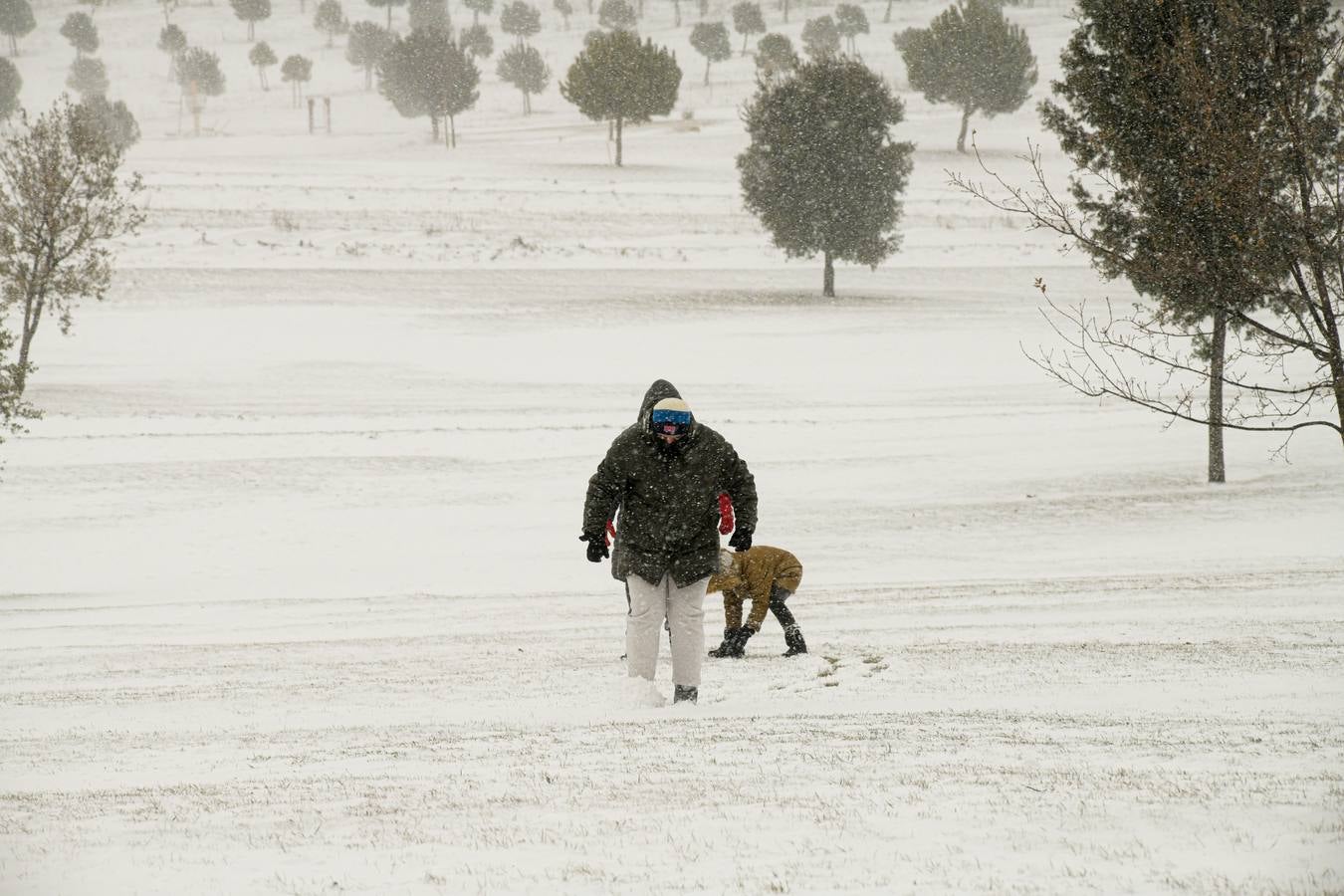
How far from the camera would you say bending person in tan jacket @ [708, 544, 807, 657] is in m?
9.87

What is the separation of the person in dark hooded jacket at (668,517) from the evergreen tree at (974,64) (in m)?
83.4

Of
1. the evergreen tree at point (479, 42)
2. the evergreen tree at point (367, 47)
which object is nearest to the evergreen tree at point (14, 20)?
the evergreen tree at point (367, 47)

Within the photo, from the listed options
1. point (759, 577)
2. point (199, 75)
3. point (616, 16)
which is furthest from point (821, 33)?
point (759, 577)

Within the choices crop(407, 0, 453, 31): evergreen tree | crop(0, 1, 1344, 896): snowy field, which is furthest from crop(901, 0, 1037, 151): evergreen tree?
crop(407, 0, 453, 31): evergreen tree

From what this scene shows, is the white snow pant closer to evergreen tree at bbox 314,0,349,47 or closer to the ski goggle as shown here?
the ski goggle

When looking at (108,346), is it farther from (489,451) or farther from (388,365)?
(489,451)

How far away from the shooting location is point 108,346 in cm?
3644

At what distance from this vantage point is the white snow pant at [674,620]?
26.2 feet

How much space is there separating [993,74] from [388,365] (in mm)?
64896

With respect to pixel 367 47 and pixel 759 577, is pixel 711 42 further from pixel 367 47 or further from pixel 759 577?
pixel 759 577

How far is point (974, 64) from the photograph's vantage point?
87250mm

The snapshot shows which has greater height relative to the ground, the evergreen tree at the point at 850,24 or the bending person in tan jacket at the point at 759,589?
the evergreen tree at the point at 850,24

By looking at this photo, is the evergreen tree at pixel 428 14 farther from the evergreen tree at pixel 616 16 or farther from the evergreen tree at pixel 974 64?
the evergreen tree at pixel 974 64

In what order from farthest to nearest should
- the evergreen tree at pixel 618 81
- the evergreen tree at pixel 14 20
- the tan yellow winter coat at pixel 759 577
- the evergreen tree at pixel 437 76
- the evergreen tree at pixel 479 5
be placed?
the evergreen tree at pixel 479 5 < the evergreen tree at pixel 14 20 < the evergreen tree at pixel 437 76 < the evergreen tree at pixel 618 81 < the tan yellow winter coat at pixel 759 577
